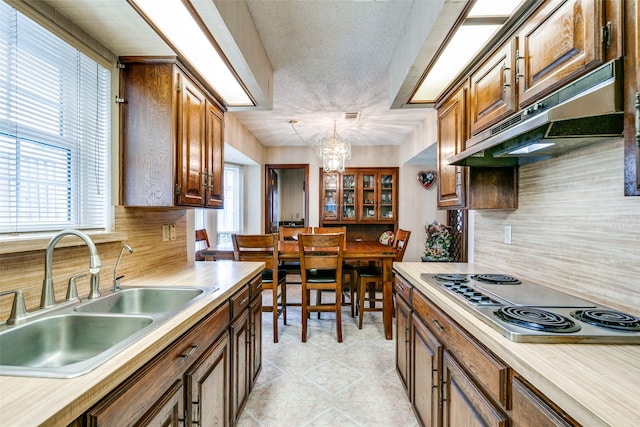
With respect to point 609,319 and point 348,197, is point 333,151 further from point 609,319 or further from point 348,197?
point 609,319

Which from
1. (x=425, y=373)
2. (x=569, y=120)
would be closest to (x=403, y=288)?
(x=425, y=373)

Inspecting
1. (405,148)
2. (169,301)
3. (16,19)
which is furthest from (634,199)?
(405,148)

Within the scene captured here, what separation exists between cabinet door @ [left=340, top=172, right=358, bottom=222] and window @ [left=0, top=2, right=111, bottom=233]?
4.17 meters

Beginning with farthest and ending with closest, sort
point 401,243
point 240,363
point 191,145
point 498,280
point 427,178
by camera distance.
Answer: point 427,178
point 401,243
point 191,145
point 240,363
point 498,280

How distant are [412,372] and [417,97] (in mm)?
1876

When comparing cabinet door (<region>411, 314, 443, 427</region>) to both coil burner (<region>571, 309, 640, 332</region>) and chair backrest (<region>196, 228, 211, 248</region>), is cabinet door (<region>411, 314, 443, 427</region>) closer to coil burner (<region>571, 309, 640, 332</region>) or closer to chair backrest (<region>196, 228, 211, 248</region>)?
coil burner (<region>571, 309, 640, 332</region>)

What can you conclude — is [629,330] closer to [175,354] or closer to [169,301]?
[175,354]

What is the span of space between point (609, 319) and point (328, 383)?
5.87ft

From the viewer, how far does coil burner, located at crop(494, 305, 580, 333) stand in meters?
0.91

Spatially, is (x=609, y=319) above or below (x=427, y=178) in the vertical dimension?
below

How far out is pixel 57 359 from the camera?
106 centimetres

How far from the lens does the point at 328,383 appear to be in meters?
2.24

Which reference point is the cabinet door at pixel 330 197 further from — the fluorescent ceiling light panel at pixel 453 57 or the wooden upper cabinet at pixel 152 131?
the wooden upper cabinet at pixel 152 131

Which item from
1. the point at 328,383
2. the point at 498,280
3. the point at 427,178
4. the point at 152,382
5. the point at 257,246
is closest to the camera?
the point at 152,382
